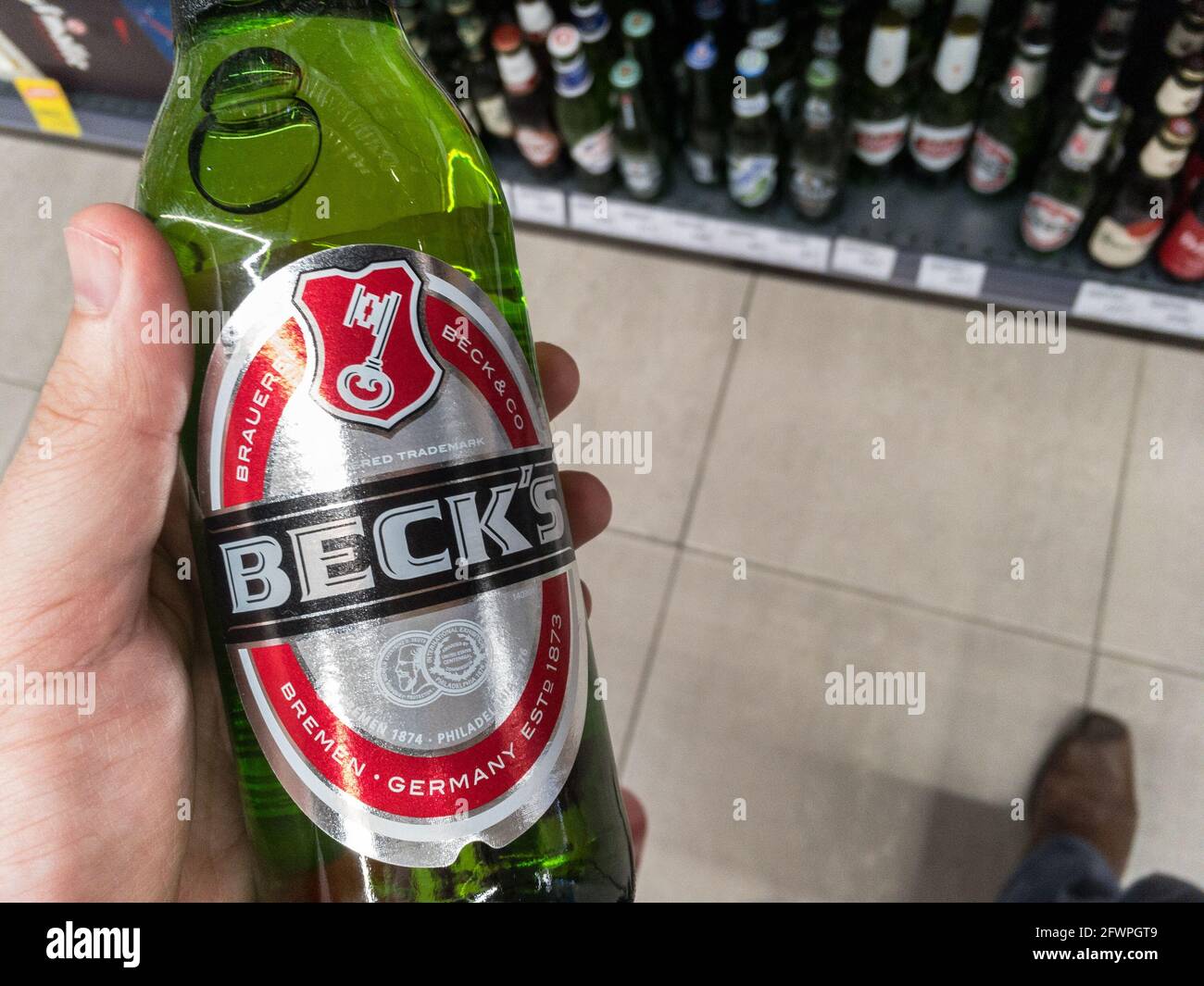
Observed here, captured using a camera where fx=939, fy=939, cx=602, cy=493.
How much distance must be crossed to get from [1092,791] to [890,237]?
89 cm

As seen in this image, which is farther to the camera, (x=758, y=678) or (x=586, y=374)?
(x=586, y=374)

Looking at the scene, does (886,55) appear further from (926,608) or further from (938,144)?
(926,608)

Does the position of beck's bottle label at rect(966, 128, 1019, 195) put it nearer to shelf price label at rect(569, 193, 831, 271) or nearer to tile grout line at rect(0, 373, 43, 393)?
shelf price label at rect(569, 193, 831, 271)

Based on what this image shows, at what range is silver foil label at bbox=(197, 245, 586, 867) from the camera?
2.10 ft

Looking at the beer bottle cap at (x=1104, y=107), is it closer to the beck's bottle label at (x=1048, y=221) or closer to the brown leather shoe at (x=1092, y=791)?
the beck's bottle label at (x=1048, y=221)

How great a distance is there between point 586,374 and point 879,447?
0.53 m

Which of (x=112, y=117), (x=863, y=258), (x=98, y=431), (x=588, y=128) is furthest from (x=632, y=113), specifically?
(x=98, y=431)

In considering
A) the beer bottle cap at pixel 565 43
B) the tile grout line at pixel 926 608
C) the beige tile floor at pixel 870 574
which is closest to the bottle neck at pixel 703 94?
the beer bottle cap at pixel 565 43

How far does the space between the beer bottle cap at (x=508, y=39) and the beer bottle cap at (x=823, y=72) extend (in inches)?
16.1

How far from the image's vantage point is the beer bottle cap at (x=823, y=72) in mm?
1292
